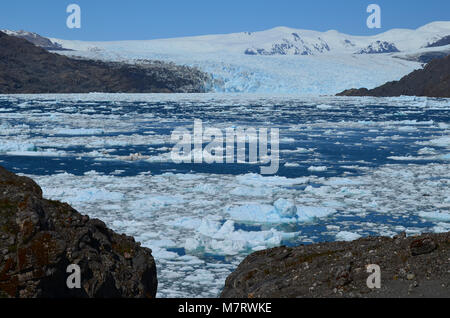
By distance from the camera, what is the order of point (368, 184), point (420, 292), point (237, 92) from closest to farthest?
point (420, 292) < point (368, 184) < point (237, 92)

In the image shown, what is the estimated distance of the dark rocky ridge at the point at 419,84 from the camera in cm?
5831

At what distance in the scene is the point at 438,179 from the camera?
10.5 meters

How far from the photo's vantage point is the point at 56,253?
388 centimetres

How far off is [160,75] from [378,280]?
268 feet

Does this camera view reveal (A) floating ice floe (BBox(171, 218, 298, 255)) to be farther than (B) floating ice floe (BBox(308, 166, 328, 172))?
No

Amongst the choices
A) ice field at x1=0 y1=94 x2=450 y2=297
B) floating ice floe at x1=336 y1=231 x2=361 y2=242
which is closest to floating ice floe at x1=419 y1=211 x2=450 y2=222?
ice field at x1=0 y1=94 x2=450 y2=297

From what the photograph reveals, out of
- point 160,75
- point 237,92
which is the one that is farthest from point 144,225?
point 160,75

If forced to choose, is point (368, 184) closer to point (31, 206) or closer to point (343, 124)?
point (31, 206)

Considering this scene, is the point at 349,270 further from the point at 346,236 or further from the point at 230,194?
the point at 230,194

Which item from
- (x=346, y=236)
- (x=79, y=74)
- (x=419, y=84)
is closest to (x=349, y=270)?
(x=346, y=236)

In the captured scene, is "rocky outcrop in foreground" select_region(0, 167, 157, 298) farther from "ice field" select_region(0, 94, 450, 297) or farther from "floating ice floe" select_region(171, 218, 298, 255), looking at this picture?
"floating ice floe" select_region(171, 218, 298, 255)

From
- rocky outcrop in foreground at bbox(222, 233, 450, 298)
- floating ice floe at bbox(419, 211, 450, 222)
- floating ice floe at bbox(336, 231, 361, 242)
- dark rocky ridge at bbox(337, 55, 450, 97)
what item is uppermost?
dark rocky ridge at bbox(337, 55, 450, 97)

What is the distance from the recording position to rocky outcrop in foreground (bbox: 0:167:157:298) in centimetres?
379

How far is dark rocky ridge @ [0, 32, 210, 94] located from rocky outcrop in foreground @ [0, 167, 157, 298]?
71.4 meters
